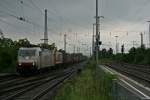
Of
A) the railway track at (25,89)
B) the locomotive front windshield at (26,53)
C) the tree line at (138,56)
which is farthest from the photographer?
the tree line at (138,56)

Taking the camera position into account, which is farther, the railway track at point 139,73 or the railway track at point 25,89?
the railway track at point 139,73

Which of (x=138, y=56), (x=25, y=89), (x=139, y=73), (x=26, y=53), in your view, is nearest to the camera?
(x=25, y=89)

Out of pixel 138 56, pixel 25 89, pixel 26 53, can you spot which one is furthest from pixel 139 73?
pixel 138 56

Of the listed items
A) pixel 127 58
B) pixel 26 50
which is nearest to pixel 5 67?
pixel 26 50

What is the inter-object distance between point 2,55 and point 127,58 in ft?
265

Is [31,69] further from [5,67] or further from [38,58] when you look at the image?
[5,67]

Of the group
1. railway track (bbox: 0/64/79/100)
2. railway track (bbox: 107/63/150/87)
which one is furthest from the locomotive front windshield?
railway track (bbox: 107/63/150/87)

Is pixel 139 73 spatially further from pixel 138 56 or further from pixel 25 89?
pixel 138 56

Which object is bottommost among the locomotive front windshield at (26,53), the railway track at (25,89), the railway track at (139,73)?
the railway track at (25,89)

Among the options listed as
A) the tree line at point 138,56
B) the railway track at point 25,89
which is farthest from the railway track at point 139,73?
the tree line at point 138,56

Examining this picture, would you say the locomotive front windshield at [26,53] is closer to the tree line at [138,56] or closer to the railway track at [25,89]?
the railway track at [25,89]

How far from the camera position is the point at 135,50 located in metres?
117

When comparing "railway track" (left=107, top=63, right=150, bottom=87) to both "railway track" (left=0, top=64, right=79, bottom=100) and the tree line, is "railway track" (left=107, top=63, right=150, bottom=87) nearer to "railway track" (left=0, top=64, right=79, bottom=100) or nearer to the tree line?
"railway track" (left=0, top=64, right=79, bottom=100)

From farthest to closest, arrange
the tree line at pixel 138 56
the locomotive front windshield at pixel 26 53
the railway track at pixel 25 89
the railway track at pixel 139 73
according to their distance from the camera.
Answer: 1. the tree line at pixel 138 56
2. the locomotive front windshield at pixel 26 53
3. the railway track at pixel 139 73
4. the railway track at pixel 25 89
